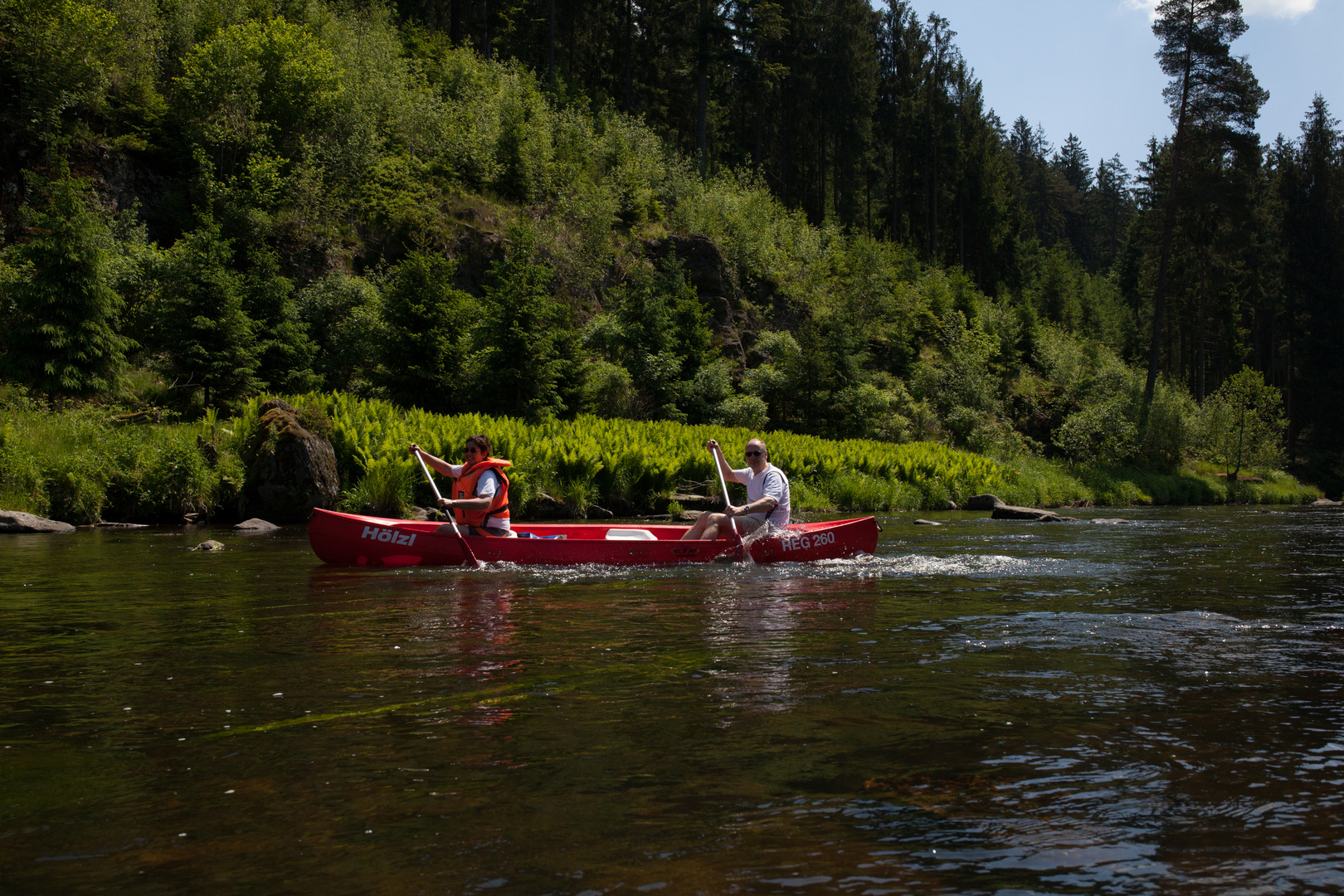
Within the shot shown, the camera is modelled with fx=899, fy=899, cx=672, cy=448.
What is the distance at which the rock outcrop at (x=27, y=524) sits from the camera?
14.4 m

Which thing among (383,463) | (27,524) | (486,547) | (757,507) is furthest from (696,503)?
(27,524)

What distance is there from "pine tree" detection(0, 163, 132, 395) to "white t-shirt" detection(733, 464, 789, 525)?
15919mm

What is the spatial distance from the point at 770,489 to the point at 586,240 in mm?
24574

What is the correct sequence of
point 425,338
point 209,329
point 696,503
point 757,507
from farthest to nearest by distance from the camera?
point 425,338 → point 696,503 → point 209,329 → point 757,507

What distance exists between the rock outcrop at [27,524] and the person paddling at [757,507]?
34.8 ft

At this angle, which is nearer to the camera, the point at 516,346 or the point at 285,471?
the point at 285,471

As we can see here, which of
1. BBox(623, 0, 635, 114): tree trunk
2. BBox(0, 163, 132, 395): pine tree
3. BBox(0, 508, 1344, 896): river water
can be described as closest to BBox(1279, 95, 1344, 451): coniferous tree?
BBox(623, 0, 635, 114): tree trunk

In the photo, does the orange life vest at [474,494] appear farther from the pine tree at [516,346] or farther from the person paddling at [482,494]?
the pine tree at [516,346]

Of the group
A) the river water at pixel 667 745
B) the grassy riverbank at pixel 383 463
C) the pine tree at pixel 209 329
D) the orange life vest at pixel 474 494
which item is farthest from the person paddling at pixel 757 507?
the pine tree at pixel 209 329

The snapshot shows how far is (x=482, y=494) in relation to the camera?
11.1 meters

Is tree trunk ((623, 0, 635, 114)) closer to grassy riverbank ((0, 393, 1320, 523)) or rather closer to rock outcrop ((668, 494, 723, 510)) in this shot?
grassy riverbank ((0, 393, 1320, 523))

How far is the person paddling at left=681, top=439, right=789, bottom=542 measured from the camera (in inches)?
461

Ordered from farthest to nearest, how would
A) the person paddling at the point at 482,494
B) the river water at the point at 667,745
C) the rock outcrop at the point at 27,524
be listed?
1. the rock outcrop at the point at 27,524
2. the person paddling at the point at 482,494
3. the river water at the point at 667,745

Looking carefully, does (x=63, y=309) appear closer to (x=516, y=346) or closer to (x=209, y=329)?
Answer: (x=209, y=329)
